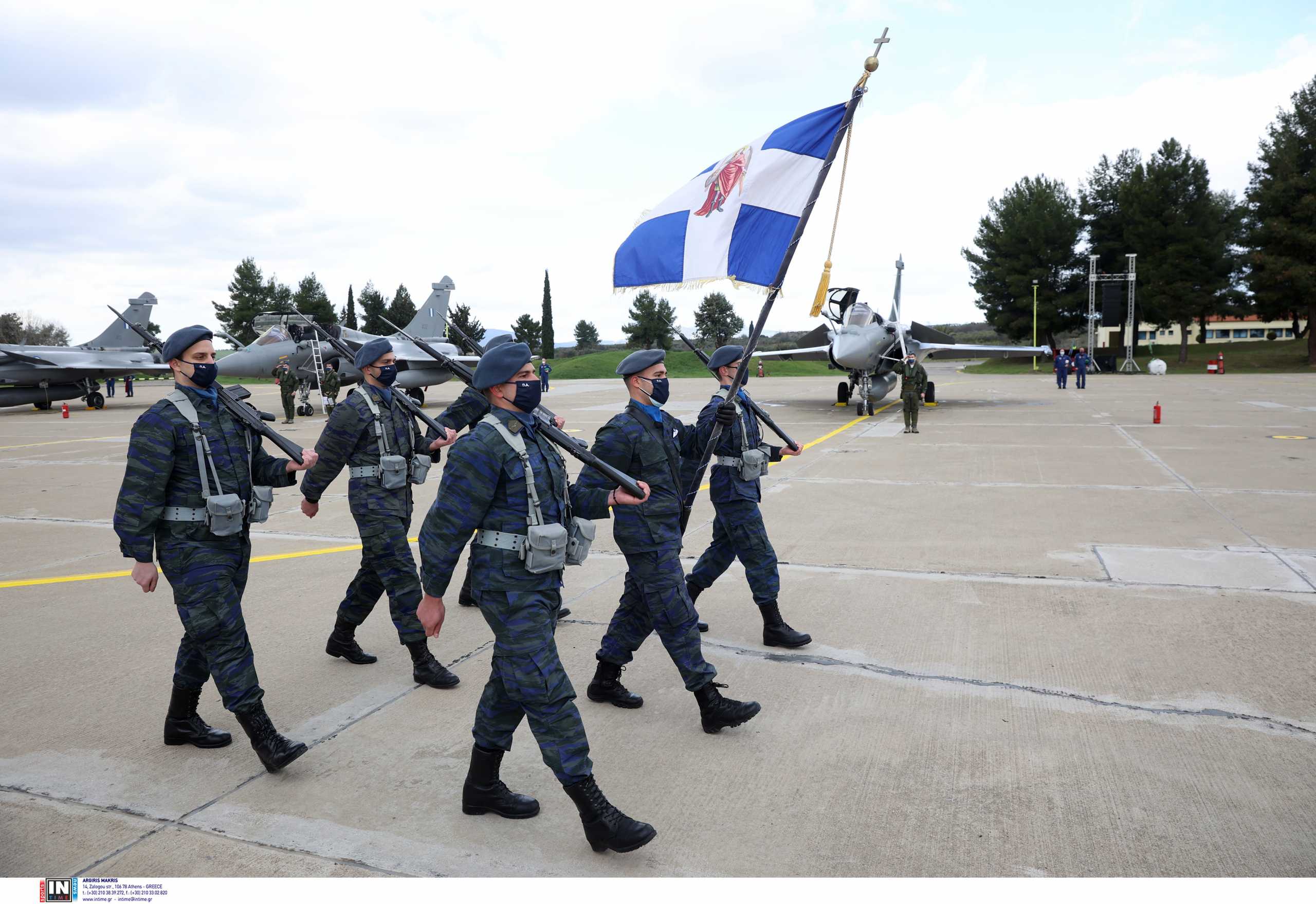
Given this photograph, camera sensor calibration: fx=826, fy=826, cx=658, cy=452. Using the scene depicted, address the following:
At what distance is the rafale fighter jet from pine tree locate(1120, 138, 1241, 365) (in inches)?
1338

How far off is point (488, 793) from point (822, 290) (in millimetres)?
4117

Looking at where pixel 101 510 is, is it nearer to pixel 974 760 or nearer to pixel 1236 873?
pixel 974 760

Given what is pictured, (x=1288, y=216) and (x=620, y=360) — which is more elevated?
(x=1288, y=216)

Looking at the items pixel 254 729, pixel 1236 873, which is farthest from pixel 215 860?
pixel 1236 873

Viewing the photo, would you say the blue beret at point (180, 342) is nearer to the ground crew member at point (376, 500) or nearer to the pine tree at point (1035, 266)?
the ground crew member at point (376, 500)

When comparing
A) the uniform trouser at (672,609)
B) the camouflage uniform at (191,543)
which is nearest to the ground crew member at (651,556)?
the uniform trouser at (672,609)

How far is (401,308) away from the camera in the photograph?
67938 mm

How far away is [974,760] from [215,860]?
10.1 ft

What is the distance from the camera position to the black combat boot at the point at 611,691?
14.2ft

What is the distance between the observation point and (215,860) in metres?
2.96

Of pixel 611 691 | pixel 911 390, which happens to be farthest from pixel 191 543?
pixel 911 390

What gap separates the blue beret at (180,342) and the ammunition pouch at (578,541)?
203cm

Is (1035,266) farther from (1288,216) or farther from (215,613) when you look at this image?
(215,613)

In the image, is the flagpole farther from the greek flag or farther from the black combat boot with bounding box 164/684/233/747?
the black combat boot with bounding box 164/684/233/747
